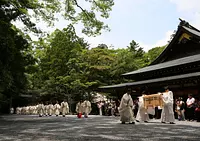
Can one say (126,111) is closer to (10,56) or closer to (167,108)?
(167,108)

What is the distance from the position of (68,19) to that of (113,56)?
1919 centimetres

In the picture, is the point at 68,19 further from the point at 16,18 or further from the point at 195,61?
the point at 195,61

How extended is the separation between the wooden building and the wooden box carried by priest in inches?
127

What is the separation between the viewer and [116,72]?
3312 centimetres

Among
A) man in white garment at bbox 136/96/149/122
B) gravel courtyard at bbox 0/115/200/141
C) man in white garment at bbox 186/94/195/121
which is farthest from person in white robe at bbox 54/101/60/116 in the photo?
gravel courtyard at bbox 0/115/200/141

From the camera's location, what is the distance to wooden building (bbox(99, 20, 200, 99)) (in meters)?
18.4

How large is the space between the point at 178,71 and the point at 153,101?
7.19 m

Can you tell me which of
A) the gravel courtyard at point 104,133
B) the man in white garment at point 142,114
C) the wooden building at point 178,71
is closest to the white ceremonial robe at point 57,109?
the wooden building at point 178,71

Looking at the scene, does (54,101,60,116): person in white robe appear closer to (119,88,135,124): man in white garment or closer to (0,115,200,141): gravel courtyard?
(119,88,135,124): man in white garment

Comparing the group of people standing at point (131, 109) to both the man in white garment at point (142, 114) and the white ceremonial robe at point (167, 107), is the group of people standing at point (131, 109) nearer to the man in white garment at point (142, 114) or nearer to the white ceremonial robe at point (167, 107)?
the white ceremonial robe at point (167, 107)

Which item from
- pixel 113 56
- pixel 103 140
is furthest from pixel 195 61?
pixel 113 56

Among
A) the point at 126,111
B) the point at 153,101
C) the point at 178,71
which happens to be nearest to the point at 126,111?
the point at 126,111

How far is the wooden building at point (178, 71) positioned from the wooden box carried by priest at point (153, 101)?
3.23 m

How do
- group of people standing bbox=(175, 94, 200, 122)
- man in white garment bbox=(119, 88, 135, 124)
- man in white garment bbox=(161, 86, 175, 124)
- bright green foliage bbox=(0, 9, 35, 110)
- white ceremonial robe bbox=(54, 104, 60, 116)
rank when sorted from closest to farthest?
man in white garment bbox=(119, 88, 135, 124) → man in white garment bbox=(161, 86, 175, 124) → bright green foliage bbox=(0, 9, 35, 110) → group of people standing bbox=(175, 94, 200, 122) → white ceremonial robe bbox=(54, 104, 60, 116)
